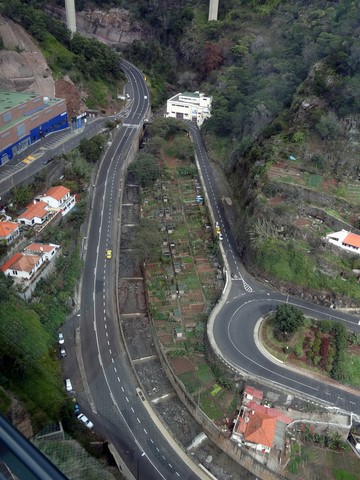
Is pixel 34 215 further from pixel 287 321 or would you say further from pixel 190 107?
pixel 190 107

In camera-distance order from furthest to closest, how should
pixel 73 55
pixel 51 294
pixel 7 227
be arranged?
1. pixel 73 55
2. pixel 7 227
3. pixel 51 294

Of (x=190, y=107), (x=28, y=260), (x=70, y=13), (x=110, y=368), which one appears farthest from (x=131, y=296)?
(x=70, y=13)

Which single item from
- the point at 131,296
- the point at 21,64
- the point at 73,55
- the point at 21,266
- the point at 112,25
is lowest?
the point at 131,296

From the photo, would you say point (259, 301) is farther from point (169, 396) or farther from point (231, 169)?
point (231, 169)

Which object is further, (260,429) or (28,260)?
(28,260)

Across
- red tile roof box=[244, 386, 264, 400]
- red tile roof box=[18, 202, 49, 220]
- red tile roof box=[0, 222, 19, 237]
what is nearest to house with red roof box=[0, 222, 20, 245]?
red tile roof box=[0, 222, 19, 237]

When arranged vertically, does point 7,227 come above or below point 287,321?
above

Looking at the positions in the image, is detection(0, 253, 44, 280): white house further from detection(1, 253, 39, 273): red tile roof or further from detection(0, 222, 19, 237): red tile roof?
detection(0, 222, 19, 237): red tile roof

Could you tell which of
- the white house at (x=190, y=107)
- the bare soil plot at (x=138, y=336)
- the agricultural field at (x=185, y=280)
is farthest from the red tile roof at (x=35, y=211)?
the white house at (x=190, y=107)
